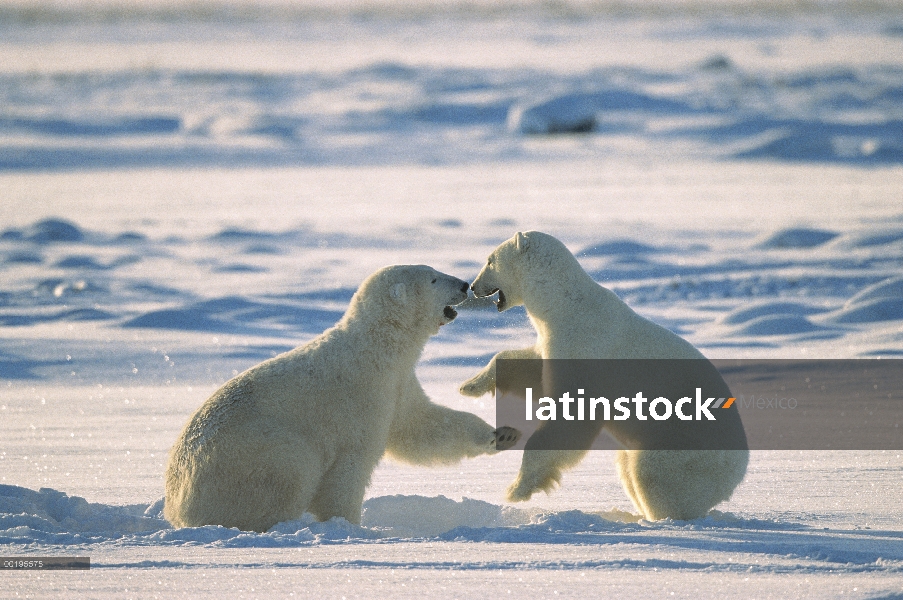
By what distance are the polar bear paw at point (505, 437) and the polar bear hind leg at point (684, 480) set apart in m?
0.64

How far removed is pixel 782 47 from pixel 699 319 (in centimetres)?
3529

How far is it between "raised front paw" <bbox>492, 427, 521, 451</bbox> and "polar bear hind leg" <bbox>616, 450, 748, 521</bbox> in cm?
64

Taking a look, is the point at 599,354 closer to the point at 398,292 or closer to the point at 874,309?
the point at 398,292

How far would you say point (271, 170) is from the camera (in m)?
21.6

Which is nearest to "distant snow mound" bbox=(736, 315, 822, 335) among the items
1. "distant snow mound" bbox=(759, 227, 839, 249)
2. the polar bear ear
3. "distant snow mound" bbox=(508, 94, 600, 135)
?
"distant snow mound" bbox=(759, 227, 839, 249)

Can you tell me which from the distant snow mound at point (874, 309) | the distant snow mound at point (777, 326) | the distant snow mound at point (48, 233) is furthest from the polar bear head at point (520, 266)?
the distant snow mound at point (48, 233)

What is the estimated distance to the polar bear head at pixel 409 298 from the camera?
5.57 meters

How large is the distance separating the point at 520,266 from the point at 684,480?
1.30m

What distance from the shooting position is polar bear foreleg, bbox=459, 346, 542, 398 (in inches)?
230

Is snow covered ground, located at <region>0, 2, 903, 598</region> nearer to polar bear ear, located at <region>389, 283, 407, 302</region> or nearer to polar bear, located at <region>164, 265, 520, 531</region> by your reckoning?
polar bear, located at <region>164, 265, 520, 531</region>

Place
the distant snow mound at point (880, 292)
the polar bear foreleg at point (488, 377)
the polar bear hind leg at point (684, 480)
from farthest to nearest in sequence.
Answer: the distant snow mound at point (880, 292), the polar bear foreleg at point (488, 377), the polar bear hind leg at point (684, 480)

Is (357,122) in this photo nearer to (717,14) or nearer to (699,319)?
(699,319)

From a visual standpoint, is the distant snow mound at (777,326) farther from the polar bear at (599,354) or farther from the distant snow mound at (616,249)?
the polar bear at (599,354)

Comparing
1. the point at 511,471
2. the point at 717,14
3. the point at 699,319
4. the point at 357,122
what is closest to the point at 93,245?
the point at 699,319
